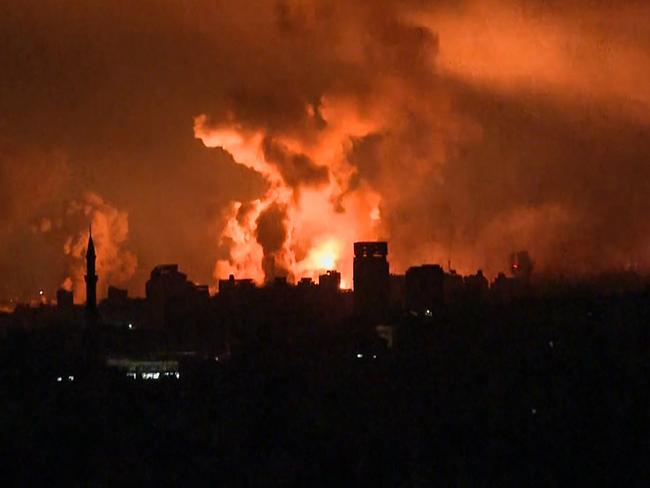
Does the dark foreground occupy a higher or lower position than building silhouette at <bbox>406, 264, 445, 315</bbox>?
lower

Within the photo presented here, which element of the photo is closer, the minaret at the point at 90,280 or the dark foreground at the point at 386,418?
the dark foreground at the point at 386,418

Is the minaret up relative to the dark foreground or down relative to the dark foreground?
up

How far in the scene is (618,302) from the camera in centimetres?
4247

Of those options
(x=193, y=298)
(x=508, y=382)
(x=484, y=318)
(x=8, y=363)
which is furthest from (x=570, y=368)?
(x=193, y=298)

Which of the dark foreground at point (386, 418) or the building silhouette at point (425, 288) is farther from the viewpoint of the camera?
the building silhouette at point (425, 288)

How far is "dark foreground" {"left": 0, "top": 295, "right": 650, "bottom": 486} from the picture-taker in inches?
1080

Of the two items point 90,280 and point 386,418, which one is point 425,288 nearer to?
point 90,280

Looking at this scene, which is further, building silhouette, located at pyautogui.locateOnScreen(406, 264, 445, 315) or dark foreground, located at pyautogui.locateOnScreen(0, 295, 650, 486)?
building silhouette, located at pyautogui.locateOnScreen(406, 264, 445, 315)

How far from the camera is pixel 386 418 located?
106ft

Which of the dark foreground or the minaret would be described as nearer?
the dark foreground

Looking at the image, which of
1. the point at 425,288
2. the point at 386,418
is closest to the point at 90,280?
the point at 425,288

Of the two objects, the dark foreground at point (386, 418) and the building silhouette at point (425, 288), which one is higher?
the building silhouette at point (425, 288)

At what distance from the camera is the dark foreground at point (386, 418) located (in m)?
27.4

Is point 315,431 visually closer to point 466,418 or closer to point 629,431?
point 466,418
